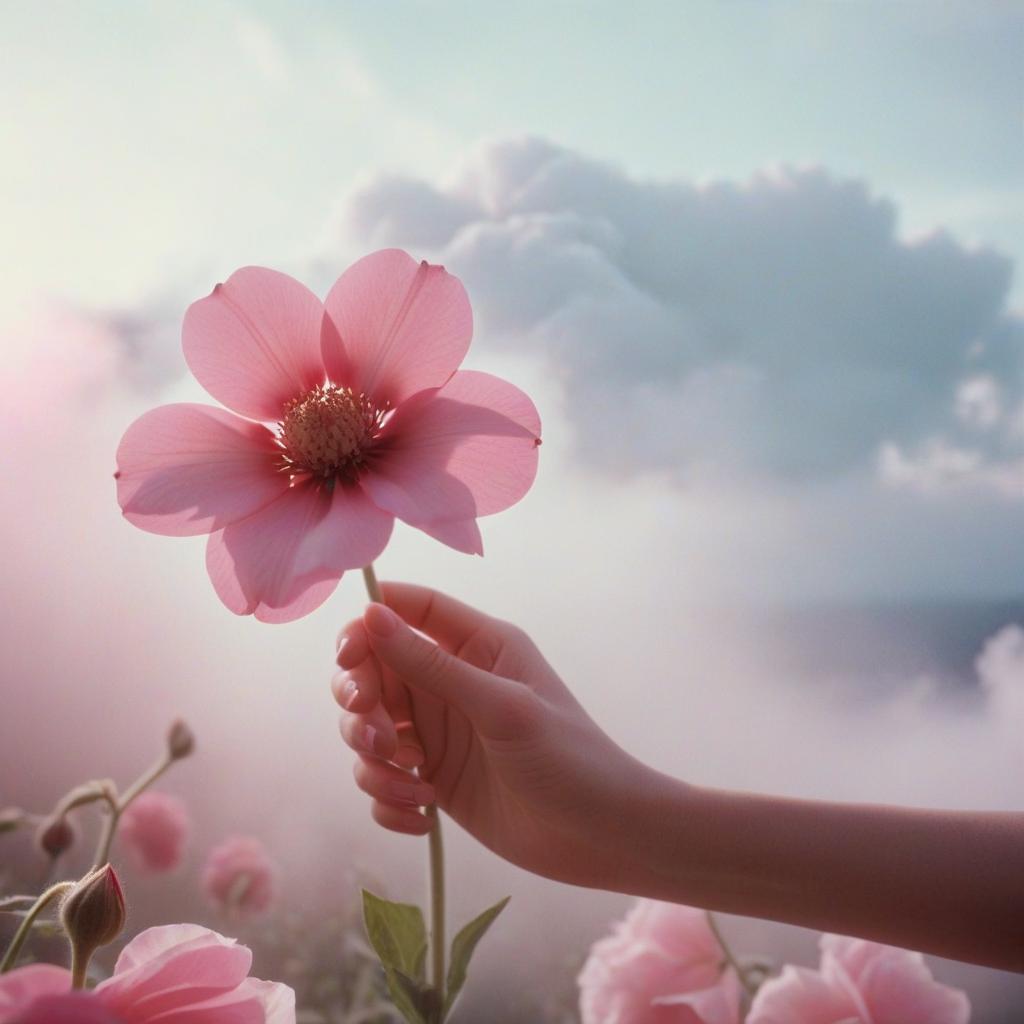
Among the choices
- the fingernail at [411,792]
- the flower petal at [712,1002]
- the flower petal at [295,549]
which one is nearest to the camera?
the flower petal at [295,549]

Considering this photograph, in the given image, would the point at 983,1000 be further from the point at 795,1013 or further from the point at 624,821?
the point at 624,821

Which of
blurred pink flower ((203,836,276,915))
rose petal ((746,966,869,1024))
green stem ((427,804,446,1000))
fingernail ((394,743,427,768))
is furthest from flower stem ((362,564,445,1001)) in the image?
blurred pink flower ((203,836,276,915))

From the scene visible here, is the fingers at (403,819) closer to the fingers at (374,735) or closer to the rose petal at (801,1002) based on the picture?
the fingers at (374,735)

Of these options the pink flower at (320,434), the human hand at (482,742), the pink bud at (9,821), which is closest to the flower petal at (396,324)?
the pink flower at (320,434)

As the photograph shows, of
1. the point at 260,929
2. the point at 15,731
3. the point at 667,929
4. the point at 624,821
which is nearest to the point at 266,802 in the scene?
the point at 260,929

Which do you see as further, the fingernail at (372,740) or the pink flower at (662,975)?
the pink flower at (662,975)

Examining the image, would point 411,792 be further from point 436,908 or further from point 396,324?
point 396,324

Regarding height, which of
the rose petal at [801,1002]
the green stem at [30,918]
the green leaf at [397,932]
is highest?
the rose petal at [801,1002]

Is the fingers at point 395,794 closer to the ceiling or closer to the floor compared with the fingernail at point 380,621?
closer to the floor
